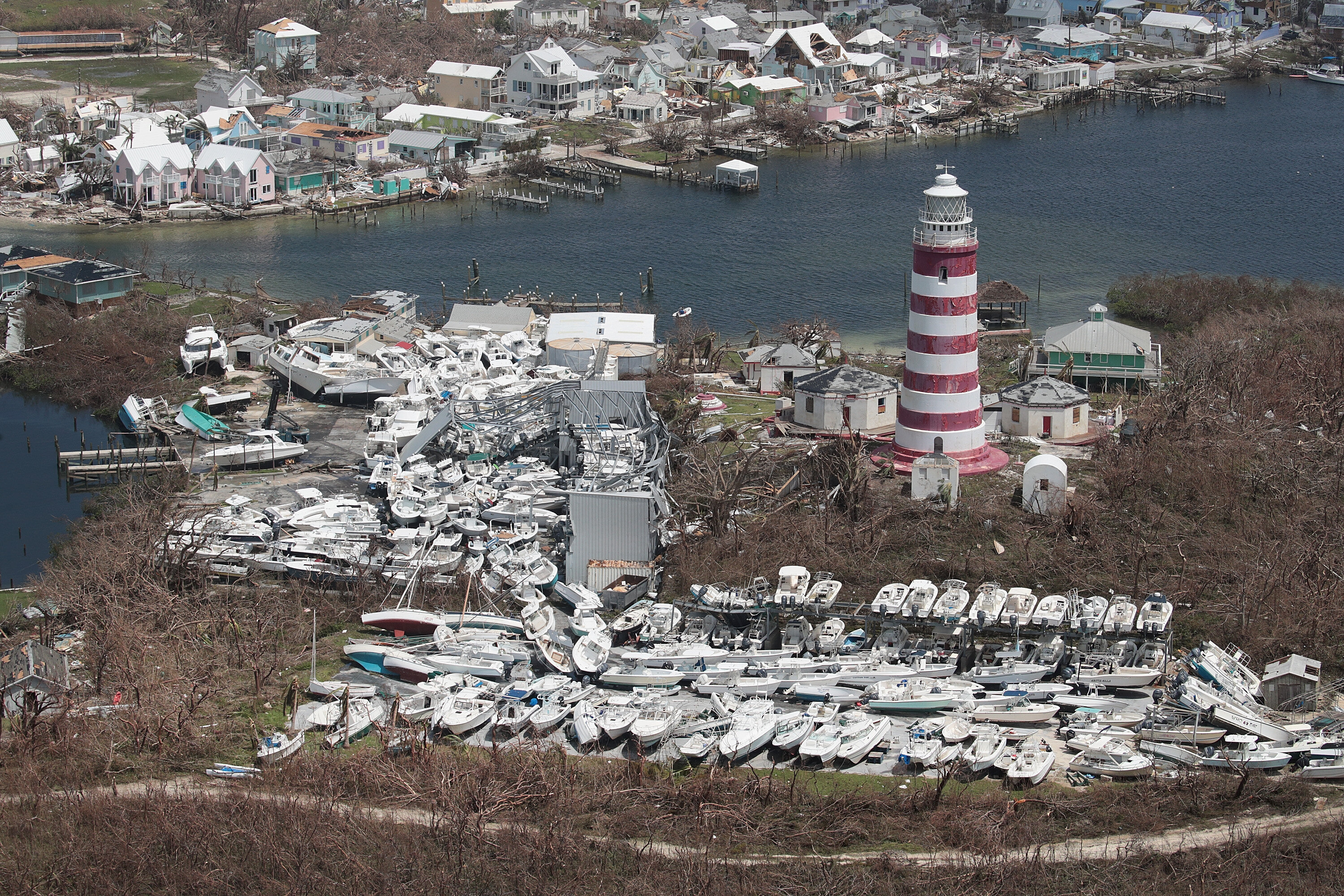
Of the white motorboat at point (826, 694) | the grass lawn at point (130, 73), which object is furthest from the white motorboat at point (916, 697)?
the grass lawn at point (130, 73)

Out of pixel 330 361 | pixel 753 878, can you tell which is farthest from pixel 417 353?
pixel 753 878

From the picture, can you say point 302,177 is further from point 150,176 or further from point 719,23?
point 719,23

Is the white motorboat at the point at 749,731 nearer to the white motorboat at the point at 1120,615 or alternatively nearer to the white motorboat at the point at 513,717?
the white motorboat at the point at 513,717

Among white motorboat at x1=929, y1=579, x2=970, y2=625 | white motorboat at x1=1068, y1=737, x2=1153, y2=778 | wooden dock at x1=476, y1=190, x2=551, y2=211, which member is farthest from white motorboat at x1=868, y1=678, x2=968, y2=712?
wooden dock at x1=476, y1=190, x2=551, y2=211

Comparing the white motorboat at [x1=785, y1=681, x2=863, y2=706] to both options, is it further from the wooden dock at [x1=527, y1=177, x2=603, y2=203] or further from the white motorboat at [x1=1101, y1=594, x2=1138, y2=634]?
the wooden dock at [x1=527, y1=177, x2=603, y2=203]

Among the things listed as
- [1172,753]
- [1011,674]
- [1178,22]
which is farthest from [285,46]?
[1172,753]
